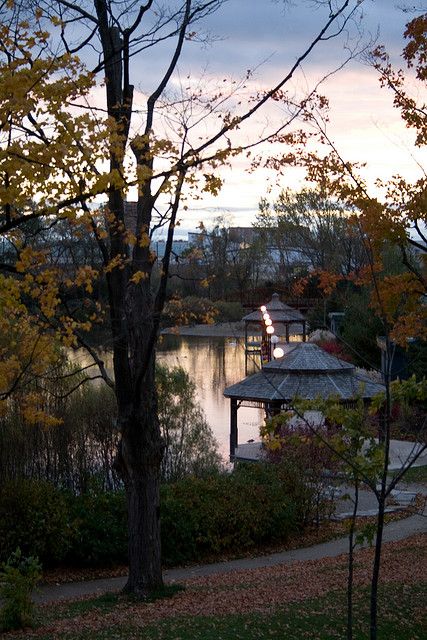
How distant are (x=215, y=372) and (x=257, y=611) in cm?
3159

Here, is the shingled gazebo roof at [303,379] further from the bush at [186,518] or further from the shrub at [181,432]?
the bush at [186,518]

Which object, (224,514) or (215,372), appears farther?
(215,372)

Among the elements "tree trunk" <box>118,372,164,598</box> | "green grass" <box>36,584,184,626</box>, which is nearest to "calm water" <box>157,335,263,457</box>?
"tree trunk" <box>118,372,164,598</box>

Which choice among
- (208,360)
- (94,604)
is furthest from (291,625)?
(208,360)

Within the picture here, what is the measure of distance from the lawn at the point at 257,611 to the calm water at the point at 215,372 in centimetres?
783

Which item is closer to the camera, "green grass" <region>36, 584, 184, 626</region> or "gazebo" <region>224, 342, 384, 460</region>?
"green grass" <region>36, 584, 184, 626</region>

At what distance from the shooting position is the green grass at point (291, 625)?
25.1 ft

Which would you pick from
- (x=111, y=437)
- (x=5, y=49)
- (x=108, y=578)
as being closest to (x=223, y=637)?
(x=5, y=49)

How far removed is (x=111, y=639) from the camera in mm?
7625

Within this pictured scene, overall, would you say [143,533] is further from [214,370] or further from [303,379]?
[214,370]

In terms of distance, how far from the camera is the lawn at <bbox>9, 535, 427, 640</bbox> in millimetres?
7816

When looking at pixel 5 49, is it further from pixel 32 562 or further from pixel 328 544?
pixel 328 544

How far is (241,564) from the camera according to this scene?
48.8 feet

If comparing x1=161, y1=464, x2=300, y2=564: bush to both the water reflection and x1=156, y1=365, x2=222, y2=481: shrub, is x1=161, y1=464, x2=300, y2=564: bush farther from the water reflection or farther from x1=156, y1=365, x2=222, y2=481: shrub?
the water reflection
